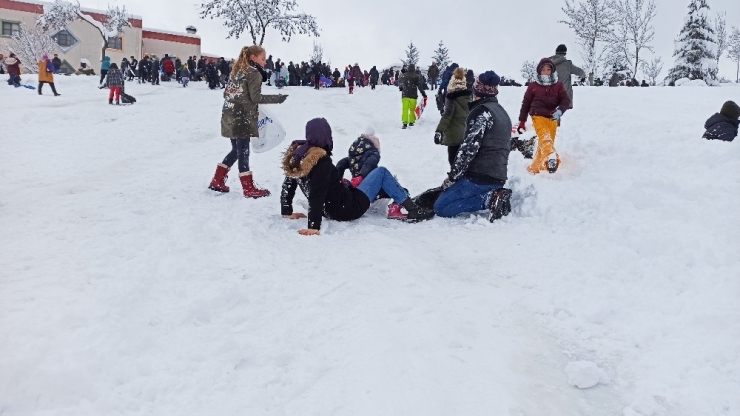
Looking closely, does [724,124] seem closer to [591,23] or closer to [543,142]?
[543,142]

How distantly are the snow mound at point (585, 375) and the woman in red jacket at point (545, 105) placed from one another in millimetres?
4336

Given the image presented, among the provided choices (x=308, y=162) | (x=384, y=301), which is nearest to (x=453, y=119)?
(x=308, y=162)

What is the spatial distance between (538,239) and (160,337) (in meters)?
3.42

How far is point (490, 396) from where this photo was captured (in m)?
2.40

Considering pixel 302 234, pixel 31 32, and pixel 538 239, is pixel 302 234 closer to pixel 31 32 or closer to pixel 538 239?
pixel 538 239

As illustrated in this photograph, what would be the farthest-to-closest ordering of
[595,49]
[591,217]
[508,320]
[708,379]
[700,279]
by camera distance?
[595,49]
[591,217]
[700,279]
[508,320]
[708,379]

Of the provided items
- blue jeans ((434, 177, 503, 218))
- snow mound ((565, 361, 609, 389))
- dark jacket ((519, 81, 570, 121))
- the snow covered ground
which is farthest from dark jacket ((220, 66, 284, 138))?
snow mound ((565, 361, 609, 389))

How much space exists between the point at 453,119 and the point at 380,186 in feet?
7.80

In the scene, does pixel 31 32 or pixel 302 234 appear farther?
pixel 31 32

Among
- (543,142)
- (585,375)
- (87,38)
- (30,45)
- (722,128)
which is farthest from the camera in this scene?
(87,38)

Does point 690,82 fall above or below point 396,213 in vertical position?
above

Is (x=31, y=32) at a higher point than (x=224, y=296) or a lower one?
higher

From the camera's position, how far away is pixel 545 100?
6.79m

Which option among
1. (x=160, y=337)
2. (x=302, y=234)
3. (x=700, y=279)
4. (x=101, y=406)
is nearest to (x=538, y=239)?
(x=700, y=279)
